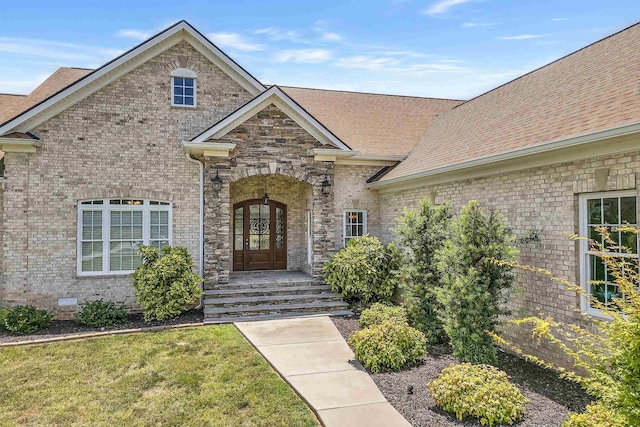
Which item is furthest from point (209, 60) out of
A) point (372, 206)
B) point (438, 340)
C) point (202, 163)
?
point (438, 340)

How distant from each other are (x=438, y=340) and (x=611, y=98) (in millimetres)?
5428

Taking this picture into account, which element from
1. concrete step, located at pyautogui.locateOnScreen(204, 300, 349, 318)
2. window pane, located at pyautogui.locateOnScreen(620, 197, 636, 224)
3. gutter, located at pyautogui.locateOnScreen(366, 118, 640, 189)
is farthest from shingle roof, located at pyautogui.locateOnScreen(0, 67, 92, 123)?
window pane, located at pyautogui.locateOnScreen(620, 197, 636, 224)

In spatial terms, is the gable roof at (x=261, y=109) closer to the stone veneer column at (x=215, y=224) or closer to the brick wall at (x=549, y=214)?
the stone veneer column at (x=215, y=224)

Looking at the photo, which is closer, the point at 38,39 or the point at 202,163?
the point at 38,39

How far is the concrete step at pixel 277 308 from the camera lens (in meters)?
9.96

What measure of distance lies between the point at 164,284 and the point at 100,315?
1.68 m

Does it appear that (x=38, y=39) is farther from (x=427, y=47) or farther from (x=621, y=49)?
(x=621, y=49)

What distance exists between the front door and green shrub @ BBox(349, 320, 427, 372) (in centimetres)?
695

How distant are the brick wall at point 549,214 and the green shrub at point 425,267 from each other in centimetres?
113

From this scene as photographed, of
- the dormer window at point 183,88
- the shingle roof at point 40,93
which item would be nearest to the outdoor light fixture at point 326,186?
the dormer window at point 183,88

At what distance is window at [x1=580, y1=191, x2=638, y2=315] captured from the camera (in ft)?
19.4

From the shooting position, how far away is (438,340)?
8.34m

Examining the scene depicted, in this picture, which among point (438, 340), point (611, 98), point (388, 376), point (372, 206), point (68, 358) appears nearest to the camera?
point (388, 376)

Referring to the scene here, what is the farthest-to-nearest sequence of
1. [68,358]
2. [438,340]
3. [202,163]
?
1. [202,163]
2. [438,340]
3. [68,358]
